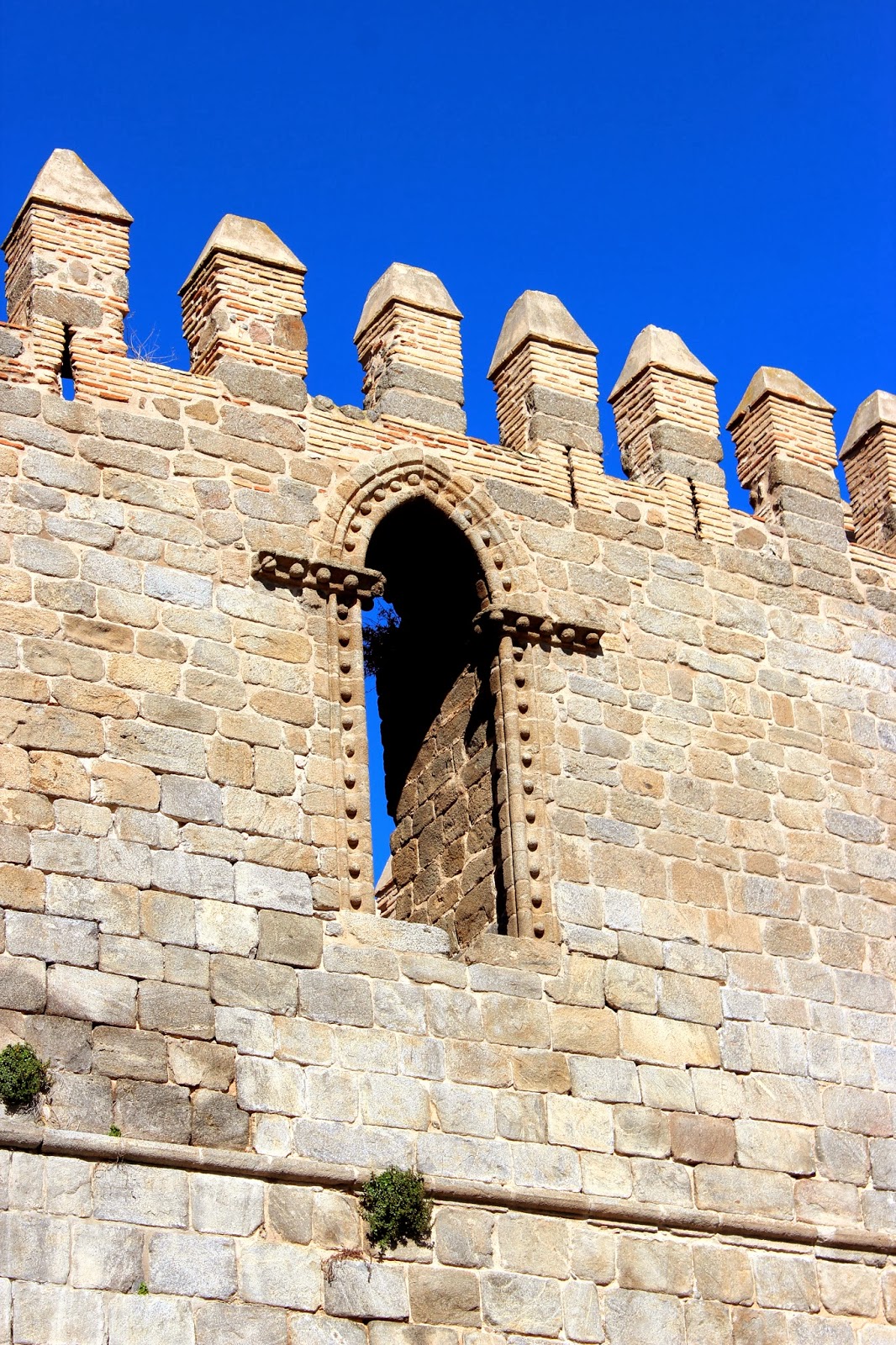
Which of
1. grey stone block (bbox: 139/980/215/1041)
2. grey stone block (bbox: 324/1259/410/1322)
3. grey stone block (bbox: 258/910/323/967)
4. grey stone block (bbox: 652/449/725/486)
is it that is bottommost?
grey stone block (bbox: 324/1259/410/1322)

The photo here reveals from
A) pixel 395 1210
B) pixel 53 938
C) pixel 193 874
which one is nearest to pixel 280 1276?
pixel 395 1210

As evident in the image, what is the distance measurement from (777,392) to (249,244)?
3232 millimetres

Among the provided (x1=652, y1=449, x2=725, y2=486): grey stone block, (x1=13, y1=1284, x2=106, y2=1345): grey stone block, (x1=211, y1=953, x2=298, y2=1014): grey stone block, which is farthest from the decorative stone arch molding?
(x1=13, y1=1284, x2=106, y2=1345): grey stone block

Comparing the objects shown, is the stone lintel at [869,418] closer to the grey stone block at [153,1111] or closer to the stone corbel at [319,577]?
the stone corbel at [319,577]

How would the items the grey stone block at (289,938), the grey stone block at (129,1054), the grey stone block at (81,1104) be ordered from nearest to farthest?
1. the grey stone block at (81,1104)
2. the grey stone block at (129,1054)
3. the grey stone block at (289,938)

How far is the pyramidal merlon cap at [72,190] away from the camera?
424 inches

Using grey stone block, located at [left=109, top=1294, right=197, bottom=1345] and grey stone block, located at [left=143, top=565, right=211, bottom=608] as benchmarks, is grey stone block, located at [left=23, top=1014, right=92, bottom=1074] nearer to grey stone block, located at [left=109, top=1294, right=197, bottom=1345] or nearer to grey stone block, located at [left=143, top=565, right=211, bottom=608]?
grey stone block, located at [left=109, top=1294, right=197, bottom=1345]

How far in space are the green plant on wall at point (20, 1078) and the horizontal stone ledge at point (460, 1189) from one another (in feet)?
0.27

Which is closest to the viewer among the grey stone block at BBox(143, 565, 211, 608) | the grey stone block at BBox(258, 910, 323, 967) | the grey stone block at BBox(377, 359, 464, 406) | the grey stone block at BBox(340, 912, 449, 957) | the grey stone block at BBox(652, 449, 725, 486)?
the grey stone block at BBox(258, 910, 323, 967)

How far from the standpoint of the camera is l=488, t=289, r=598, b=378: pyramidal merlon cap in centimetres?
1205

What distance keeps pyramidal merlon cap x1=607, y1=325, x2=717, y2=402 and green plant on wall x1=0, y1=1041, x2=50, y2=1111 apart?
5496mm

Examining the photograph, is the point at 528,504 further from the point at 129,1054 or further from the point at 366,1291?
the point at 366,1291

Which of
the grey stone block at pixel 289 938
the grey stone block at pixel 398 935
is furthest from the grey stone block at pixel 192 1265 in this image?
the grey stone block at pixel 398 935

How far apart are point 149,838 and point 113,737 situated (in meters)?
0.46
